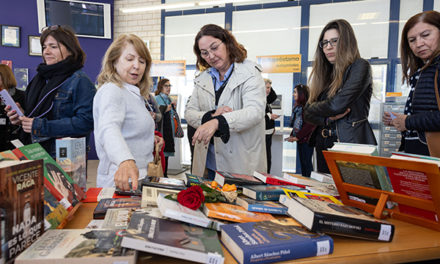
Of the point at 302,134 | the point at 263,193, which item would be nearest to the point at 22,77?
the point at 302,134

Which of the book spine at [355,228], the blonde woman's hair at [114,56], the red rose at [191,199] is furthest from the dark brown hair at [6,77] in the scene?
the book spine at [355,228]

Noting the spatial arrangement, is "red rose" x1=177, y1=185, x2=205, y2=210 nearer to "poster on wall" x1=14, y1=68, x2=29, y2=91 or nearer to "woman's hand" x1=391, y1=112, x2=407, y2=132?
"woman's hand" x1=391, y1=112, x2=407, y2=132

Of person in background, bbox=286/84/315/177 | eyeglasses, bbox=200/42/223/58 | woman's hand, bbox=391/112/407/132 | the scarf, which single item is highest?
eyeglasses, bbox=200/42/223/58

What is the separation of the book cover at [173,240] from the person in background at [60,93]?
1.49 meters

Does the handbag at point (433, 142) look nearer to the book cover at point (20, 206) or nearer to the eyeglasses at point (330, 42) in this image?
the eyeglasses at point (330, 42)

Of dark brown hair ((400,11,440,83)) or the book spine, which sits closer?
the book spine

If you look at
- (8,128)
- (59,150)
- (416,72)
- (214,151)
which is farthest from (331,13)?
(59,150)

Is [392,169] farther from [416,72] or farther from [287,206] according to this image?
[416,72]

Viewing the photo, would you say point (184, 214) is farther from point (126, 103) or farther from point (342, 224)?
point (126, 103)

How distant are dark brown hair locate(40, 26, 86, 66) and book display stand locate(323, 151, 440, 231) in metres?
1.88

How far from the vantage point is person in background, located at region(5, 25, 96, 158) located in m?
2.11

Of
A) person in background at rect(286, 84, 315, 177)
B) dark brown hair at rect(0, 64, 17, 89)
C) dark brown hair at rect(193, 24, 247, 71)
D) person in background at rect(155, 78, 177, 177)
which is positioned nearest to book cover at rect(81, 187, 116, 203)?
dark brown hair at rect(193, 24, 247, 71)

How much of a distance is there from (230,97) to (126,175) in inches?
38.4

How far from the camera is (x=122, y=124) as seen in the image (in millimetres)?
1530
